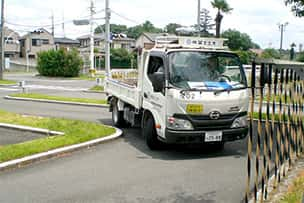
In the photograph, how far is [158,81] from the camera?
7.46m

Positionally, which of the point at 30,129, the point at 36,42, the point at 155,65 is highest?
the point at 36,42

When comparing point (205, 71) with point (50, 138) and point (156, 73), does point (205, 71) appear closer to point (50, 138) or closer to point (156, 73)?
point (156, 73)

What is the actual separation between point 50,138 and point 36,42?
6844 cm

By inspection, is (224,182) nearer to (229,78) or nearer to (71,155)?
(229,78)

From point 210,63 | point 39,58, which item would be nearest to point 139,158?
point 210,63

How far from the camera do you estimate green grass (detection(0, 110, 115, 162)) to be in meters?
7.26

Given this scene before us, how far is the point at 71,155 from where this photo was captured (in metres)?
7.66

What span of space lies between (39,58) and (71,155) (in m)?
37.7

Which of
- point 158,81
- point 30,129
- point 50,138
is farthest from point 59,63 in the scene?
point 158,81

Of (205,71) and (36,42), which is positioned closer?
(205,71)

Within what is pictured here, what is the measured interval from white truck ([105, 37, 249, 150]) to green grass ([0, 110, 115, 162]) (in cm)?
152

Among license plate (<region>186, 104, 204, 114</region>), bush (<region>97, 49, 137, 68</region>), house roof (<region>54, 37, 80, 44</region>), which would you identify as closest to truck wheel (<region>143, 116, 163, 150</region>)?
license plate (<region>186, 104, 204, 114</region>)

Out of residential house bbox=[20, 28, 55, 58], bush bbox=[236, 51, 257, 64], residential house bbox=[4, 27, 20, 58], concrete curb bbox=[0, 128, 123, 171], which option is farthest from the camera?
residential house bbox=[4, 27, 20, 58]

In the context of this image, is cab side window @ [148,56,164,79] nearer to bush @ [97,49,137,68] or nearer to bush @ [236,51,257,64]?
bush @ [236,51,257,64]
